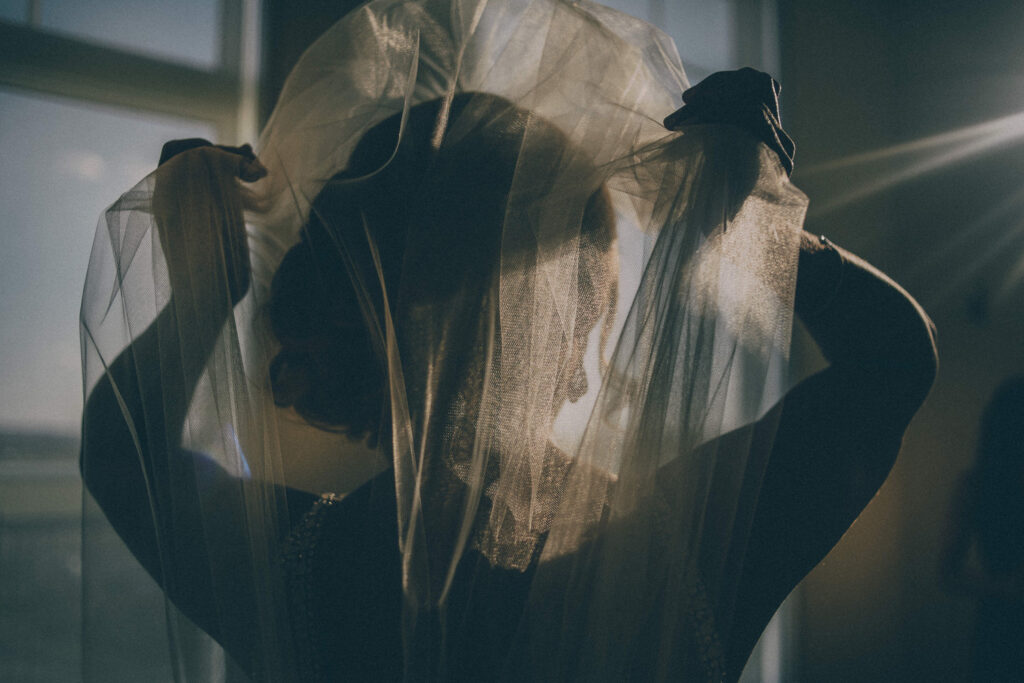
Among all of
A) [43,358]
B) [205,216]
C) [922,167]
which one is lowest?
[43,358]

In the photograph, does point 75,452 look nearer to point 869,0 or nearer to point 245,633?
point 245,633

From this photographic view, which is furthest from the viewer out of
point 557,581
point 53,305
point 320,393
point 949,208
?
point 949,208

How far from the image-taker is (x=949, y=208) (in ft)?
2.69

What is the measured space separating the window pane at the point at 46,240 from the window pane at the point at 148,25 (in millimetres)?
100

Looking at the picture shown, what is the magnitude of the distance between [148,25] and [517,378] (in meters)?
0.76

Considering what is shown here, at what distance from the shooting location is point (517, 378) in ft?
1.34

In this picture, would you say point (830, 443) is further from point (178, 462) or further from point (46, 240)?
point (46, 240)

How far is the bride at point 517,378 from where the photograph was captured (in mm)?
400

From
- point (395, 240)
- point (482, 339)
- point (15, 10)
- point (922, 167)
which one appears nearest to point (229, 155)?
point (395, 240)

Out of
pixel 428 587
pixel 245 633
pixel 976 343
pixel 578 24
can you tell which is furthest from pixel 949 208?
pixel 245 633

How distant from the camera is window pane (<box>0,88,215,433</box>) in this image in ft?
2.20

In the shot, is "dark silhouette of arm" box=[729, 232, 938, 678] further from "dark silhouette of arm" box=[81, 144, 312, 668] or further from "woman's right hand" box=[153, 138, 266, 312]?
"woman's right hand" box=[153, 138, 266, 312]

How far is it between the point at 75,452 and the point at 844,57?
53.0 inches

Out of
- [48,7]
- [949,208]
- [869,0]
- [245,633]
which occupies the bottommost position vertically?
[245,633]
